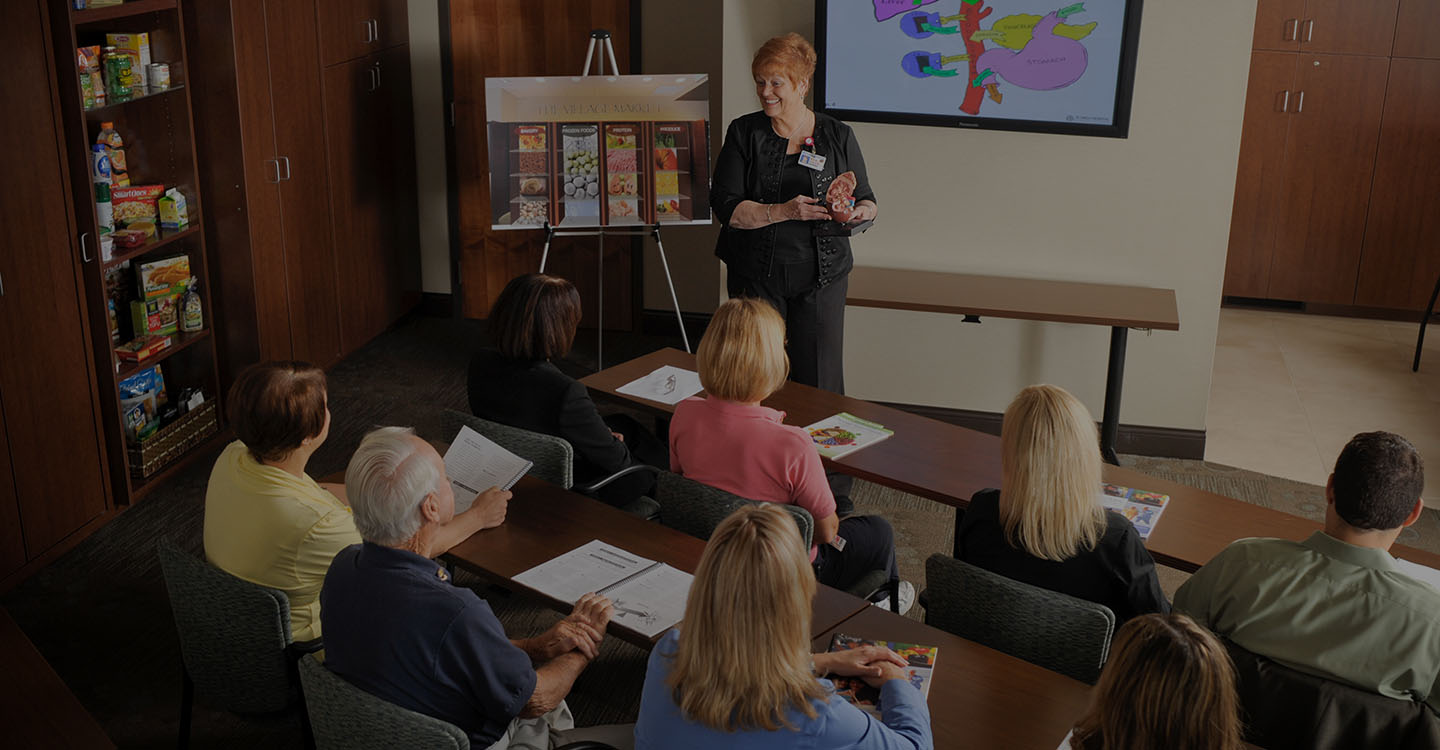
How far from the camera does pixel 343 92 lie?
6.37 meters

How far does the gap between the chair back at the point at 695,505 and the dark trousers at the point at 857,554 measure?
0.26m

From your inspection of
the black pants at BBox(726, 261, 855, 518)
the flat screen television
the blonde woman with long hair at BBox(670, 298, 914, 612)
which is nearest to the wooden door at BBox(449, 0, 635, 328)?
the flat screen television

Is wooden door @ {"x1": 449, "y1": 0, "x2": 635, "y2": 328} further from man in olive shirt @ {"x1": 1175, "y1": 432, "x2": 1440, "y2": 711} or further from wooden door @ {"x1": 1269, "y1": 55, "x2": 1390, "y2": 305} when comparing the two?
man in olive shirt @ {"x1": 1175, "y1": 432, "x2": 1440, "y2": 711}

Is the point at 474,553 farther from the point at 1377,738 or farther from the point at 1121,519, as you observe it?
the point at 1377,738

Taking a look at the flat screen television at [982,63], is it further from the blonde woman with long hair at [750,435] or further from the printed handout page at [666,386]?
the blonde woman with long hair at [750,435]

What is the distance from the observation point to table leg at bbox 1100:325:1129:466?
17.4ft

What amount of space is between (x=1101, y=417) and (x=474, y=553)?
3.58m

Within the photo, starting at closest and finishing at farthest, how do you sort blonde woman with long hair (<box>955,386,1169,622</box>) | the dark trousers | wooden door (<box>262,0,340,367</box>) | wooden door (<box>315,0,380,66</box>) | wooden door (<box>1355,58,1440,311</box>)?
blonde woman with long hair (<box>955,386,1169,622</box>) → the dark trousers → wooden door (<box>262,0,340,367</box>) → wooden door (<box>315,0,380,66</box>) → wooden door (<box>1355,58,1440,311</box>)

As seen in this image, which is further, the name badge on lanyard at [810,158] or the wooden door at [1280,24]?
the wooden door at [1280,24]

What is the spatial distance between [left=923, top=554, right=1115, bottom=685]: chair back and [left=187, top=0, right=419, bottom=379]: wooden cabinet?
3921 mm

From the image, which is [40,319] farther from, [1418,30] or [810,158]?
[1418,30]

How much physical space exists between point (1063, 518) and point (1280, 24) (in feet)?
18.9

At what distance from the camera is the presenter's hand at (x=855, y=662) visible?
96.9 inches

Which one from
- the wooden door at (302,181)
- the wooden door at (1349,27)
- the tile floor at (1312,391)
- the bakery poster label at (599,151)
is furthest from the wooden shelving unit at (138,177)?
the wooden door at (1349,27)
